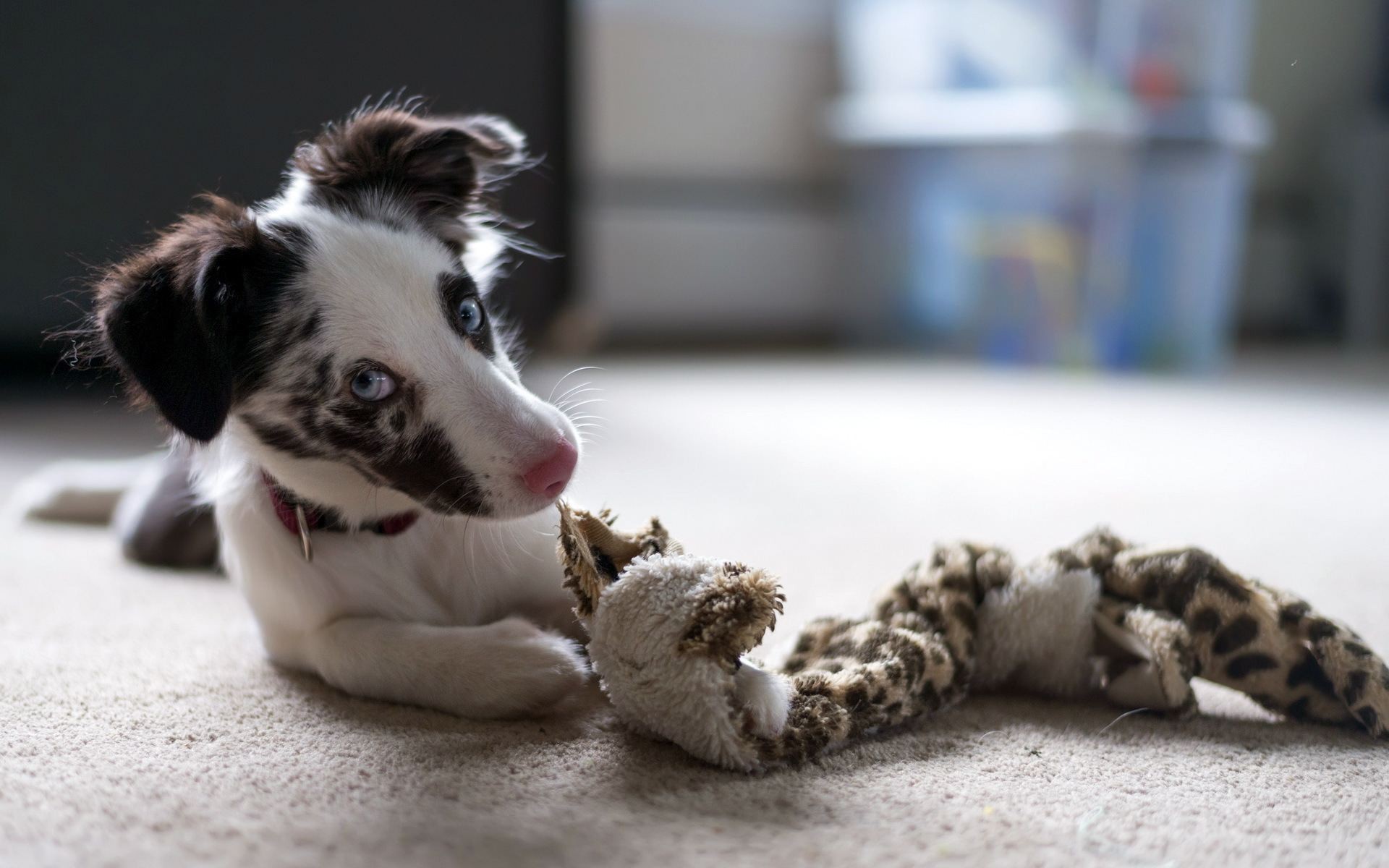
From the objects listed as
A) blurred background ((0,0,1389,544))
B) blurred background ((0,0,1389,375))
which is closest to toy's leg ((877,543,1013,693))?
blurred background ((0,0,1389,375))

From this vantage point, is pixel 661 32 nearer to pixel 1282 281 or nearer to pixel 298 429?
pixel 1282 281

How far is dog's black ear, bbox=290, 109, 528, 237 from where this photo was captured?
141 cm

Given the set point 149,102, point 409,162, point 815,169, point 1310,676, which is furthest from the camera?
point 815,169

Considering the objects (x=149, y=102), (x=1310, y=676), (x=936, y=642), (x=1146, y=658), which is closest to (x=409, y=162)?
(x=936, y=642)

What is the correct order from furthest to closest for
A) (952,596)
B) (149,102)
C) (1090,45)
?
(1090,45) < (149,102) < (952,596)

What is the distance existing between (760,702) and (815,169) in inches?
210

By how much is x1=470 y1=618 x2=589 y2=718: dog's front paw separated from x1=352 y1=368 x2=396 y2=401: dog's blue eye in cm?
→ 28

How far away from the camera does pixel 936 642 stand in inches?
47.7

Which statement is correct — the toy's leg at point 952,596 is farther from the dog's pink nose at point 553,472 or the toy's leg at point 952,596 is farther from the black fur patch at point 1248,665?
the dog's pink nose at point 553,472

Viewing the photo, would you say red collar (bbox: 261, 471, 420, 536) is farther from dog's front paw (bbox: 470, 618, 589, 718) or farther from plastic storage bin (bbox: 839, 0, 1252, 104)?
plastic storage bin (bbox: 839, 0, 1252, 104)

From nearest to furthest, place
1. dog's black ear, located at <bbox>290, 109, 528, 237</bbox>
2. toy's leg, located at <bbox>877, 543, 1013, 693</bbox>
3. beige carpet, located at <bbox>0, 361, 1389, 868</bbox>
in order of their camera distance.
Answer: beige carpet, located at <bbox>0, 361, 1389, 868</bbox> < toy's leg, located at <bbox>877, 543, 1013, 693</bbox> < dog's black ear, located at <bbox>290, 109, 528, 237</bbox>

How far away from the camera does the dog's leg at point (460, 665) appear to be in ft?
3.95

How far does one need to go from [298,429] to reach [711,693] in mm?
529

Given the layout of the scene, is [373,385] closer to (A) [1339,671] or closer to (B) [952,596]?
(B) [952,596]
